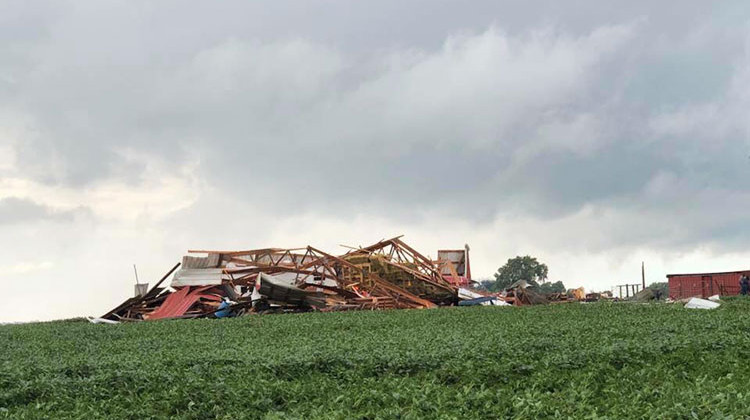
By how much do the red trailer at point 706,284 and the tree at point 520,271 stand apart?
25.9 meters

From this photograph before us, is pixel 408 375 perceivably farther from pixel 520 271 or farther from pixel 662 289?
pixel 520 271

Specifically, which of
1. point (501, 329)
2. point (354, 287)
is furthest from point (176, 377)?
point (354, 287)

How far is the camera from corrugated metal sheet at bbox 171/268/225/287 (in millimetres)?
28828

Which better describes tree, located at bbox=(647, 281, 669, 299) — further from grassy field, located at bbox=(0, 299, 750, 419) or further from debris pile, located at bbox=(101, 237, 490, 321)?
grassy field, located at bbox=(0, 299, 750, 419)

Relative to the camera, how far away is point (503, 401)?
7.33 meters

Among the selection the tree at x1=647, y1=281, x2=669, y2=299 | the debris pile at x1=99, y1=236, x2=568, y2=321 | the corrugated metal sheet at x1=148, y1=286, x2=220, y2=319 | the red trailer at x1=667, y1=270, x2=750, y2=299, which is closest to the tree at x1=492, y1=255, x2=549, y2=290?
the tree at x1=647, y1=281, x2=669, y2=299

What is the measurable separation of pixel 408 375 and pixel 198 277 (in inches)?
833

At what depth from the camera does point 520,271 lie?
70062 mm

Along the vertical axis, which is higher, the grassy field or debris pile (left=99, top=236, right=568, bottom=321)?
debris pile (left=99, top=236, right=568, bottom=321)

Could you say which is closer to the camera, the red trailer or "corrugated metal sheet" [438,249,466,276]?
"corrugated metal sheet" [438,249,466,276]

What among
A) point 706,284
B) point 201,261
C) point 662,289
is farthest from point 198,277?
point 662,289

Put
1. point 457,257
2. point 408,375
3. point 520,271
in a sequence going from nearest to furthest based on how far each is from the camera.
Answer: point 408,375 < point 457,257 < point 520,271

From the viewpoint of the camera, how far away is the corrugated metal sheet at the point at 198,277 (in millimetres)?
28828

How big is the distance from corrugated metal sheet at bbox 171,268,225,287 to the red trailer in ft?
90.8
